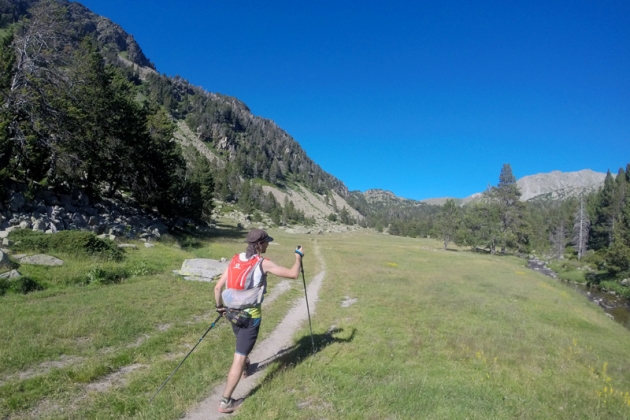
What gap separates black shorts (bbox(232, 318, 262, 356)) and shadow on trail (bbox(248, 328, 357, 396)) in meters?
1.18

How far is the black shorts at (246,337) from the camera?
617 cm

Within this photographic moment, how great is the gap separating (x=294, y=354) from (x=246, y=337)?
3145 millimetres

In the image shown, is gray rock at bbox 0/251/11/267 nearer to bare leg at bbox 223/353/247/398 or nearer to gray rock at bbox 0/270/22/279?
gray rock at bbox 0/270/22/279

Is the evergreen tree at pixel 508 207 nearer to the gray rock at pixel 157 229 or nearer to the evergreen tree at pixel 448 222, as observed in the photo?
the evergreen tree at pixel 448 222

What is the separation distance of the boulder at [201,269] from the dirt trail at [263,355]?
19.0 feet

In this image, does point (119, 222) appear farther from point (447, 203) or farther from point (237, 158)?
point (237, 158)

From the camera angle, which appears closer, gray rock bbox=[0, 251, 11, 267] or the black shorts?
the black shorts

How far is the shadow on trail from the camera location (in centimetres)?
769

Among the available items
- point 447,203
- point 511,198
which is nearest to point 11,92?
point 511,198

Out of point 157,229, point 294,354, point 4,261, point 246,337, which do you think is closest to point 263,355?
point 294,354

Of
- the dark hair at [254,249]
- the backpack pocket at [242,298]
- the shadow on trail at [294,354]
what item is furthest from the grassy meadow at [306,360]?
the dark hair at [254,249]

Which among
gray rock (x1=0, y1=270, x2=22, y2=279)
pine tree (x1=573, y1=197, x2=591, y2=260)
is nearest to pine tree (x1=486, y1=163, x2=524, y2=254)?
pine tree (x1=573, y1=197, x2=591, y2=260)

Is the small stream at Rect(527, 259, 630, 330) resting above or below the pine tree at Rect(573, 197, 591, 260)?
below

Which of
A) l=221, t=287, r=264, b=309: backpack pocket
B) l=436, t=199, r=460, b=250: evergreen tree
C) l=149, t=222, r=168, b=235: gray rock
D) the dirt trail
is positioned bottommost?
the dirt trail
